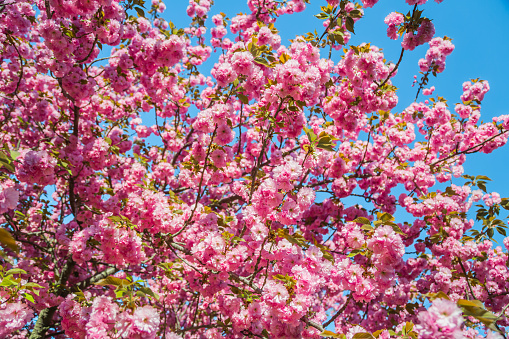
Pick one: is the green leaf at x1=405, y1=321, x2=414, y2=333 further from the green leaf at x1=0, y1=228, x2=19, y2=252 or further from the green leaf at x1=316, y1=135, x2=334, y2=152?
the green leaf at x1=0, y1=228, x2=19, y2=252

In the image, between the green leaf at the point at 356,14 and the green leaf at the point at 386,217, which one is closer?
the green leaf at the point at 386,217

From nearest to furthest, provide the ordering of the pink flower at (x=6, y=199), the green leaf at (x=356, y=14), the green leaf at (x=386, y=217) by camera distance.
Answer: the pink flower at (x=6, y=199), the green leaf at (x=386, y=217), the green leaf at (x=356, y=14)

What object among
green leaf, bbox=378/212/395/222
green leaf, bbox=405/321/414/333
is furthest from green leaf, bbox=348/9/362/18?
green leaf, bbox=405/321/414/333

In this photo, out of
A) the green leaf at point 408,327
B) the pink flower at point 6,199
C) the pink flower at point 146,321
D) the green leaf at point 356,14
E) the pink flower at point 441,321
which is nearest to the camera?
the pink flower at point 441,321

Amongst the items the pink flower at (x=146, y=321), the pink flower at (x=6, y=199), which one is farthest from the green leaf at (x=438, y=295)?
the pink flower at (x=6, y=199)

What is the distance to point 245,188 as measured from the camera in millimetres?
4445

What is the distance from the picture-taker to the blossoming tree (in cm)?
295

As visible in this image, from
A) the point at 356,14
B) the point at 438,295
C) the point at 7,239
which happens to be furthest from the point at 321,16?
the point at 7,239

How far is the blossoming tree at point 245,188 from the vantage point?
2.95 metres

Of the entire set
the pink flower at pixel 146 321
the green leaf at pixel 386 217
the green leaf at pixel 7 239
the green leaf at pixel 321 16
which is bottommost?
the pink flower at pixel 146 321

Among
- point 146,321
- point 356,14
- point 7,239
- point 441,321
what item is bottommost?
point 441,321

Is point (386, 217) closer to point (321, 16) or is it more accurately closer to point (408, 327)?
point (408, 327)

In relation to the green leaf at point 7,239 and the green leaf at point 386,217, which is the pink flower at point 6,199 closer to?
the green leaf at point 7,239

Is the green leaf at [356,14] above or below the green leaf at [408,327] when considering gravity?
above
